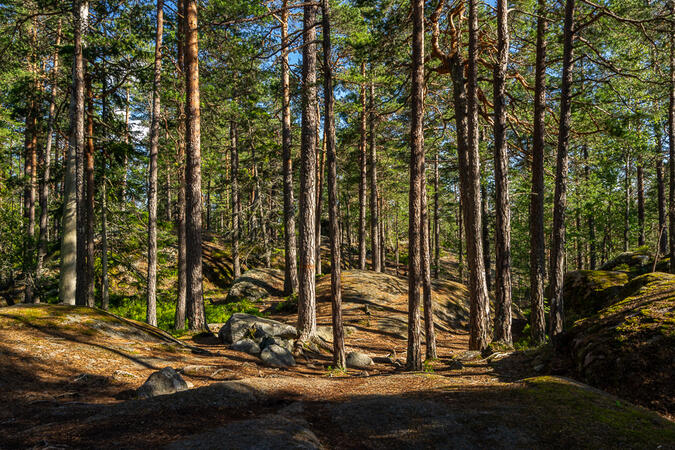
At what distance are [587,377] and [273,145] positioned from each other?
19.6 metres

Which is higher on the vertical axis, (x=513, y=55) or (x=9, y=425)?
(x=513, y=55)

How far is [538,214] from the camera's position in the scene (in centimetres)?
1058

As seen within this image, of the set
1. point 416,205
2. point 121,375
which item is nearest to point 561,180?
point 416,205

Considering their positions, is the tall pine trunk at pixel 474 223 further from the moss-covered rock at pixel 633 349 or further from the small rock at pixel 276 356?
the small rock at pixel 276 356

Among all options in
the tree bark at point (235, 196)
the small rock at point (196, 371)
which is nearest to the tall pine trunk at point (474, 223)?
the small rock at point (196, 371)

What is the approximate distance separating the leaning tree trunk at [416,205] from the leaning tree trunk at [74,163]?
418 inches

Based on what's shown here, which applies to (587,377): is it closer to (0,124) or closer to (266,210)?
(266,210)

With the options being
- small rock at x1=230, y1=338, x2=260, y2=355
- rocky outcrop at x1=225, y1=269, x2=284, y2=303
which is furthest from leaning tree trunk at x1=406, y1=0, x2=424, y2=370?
rocky outcrop at x1=225, y1=269, x2=284, y2=303

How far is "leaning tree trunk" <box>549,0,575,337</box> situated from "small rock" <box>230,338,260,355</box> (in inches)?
322

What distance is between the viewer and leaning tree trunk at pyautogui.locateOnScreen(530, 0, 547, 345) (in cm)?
1017

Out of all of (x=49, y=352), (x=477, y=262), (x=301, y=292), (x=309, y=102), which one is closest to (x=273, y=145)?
(x=309, y=102)

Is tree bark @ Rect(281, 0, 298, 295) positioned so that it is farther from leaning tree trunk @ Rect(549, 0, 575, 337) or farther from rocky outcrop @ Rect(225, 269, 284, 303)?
leaning tree trunk @ Rect(549, 0, 575, 337)

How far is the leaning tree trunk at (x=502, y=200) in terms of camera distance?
988 centimetres

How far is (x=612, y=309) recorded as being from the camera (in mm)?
7262
